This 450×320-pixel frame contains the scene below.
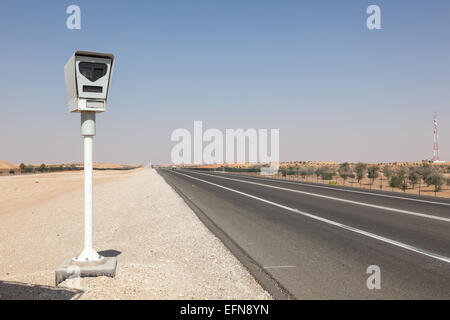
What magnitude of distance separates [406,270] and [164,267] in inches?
156

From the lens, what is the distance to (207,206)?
16.2m

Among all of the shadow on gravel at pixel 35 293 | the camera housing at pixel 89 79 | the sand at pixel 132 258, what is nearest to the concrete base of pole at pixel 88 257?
the sand at pixel 132 258

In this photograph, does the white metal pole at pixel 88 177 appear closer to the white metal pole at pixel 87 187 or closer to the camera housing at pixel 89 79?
the white metal pole at pixel 87 187

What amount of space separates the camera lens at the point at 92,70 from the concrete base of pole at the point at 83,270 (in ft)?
9.12

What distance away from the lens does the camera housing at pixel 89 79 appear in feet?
18.2

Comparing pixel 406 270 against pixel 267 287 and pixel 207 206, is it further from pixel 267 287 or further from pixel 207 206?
pixel 207 206

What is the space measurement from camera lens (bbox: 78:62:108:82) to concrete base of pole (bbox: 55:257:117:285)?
9.12 ft

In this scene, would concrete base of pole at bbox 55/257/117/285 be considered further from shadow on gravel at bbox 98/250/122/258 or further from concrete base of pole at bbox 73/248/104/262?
shadow on gravel at bbox 98/250/122/258

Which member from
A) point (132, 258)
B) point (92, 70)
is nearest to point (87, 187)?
point (92, 70)

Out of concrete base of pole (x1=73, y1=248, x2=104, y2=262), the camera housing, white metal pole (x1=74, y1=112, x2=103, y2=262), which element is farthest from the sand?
the camera housing

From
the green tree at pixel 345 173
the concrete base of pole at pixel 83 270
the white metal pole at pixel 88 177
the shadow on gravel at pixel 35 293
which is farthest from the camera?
the green tree at pixel 345 173

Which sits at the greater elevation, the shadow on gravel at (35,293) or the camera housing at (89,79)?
the camera housing at (89,79)

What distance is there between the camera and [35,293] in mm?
4828
